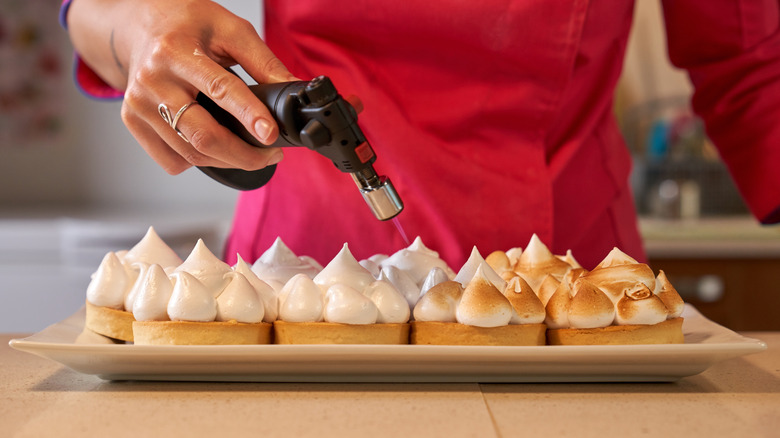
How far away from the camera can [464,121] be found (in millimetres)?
1171

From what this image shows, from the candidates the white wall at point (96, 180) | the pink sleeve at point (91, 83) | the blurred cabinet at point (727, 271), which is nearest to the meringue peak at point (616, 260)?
the pink sleeve at point (91, 83)

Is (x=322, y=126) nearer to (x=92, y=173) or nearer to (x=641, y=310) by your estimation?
(x=641, y=310)

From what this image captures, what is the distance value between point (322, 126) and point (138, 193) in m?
2.73

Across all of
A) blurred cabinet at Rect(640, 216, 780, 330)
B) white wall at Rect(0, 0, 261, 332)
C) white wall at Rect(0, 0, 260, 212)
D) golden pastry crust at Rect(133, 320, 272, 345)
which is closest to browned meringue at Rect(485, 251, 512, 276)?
golden pastry crust at Rect(133, 320, 272, 345)

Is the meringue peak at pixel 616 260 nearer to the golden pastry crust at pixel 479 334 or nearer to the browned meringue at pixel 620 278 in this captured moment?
the browned meringue at pixel 620 278

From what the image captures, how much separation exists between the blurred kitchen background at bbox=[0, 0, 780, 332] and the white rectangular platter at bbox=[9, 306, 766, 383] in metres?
1.63

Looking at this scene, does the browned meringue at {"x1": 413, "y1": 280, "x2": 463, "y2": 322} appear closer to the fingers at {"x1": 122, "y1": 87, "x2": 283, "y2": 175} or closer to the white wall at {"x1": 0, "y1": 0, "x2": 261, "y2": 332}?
the fingers at {"x1": 122, "y1": 87, "x2": 283, "y2": 175}

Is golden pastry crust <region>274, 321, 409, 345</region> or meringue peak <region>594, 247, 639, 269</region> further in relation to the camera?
meringue peak <region>594, 247, 639, 269</region>

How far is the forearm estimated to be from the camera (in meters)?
0.99

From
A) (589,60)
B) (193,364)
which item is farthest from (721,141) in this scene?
(193,364)

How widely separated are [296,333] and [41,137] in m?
2.94

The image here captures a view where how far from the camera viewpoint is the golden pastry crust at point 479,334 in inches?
30.7

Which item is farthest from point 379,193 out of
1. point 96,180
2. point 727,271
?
point 96,180

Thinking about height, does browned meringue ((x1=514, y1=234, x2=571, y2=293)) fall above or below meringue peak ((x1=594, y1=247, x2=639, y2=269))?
below
